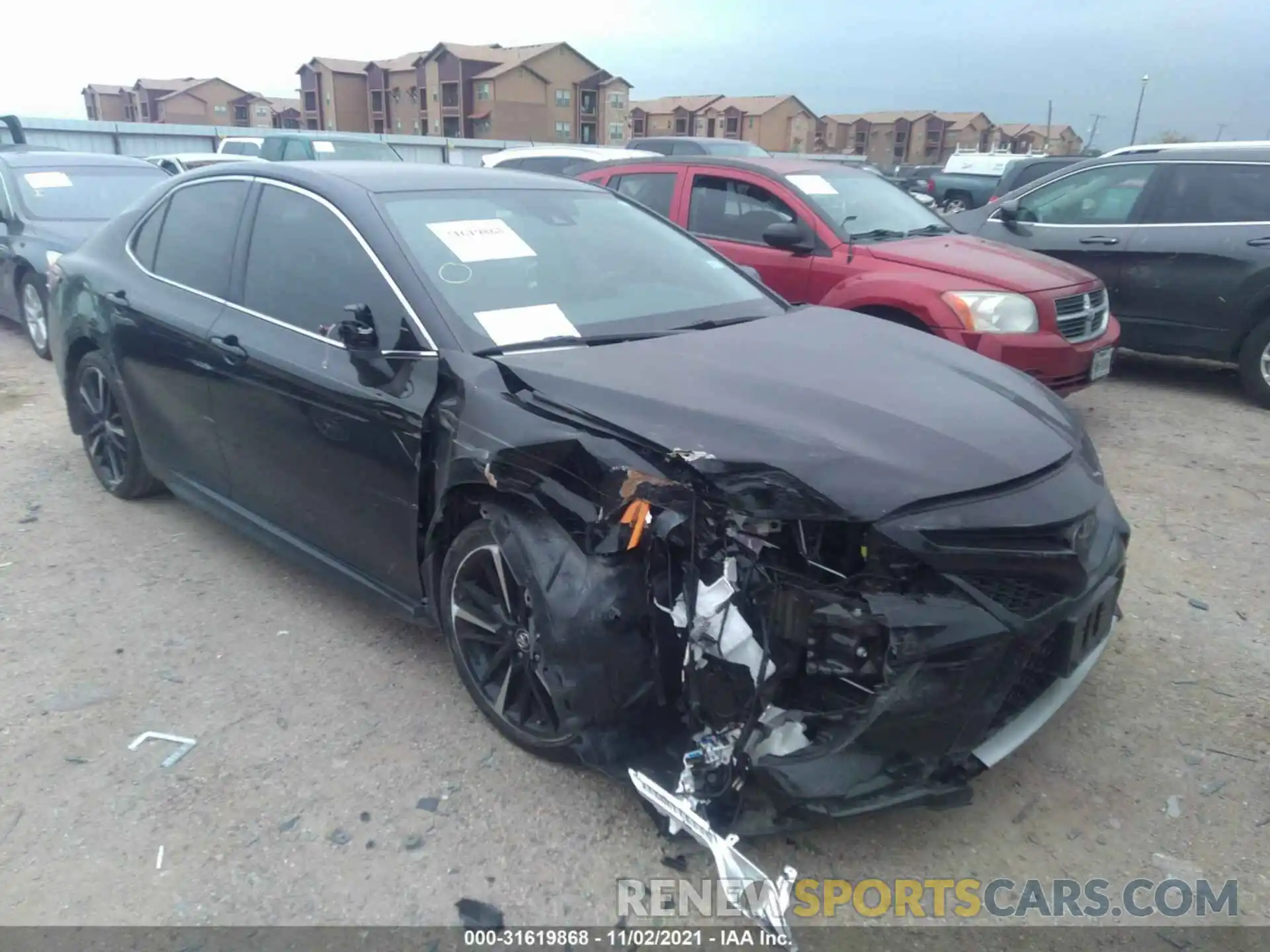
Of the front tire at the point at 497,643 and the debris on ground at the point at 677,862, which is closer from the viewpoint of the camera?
the debris on ground at the point at 677,862

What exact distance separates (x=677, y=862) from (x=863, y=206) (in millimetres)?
5315

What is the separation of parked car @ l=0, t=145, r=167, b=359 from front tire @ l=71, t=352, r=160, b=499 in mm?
3251

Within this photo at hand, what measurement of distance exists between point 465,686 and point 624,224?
6.63 ft

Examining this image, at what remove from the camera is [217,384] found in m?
3.83

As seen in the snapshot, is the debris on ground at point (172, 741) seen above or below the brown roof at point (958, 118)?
below

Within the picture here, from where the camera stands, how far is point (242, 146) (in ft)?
62.7

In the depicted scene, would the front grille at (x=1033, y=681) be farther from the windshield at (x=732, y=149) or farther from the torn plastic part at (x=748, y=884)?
the windshield at (x=732, y=149)

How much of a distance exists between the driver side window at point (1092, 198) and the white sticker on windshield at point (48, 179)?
8274 mm

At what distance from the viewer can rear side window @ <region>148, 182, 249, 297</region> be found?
3.96 m

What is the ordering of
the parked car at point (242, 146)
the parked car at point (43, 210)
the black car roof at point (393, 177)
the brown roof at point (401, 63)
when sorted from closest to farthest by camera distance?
the black car roof at point (393, 177) < the parked car at point (43, 210) < the parked car at point (242, 146) < the brown roof at point (401, 63)

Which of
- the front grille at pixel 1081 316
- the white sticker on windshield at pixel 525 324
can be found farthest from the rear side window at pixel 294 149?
the white sticker on windshield at pixel 525 324

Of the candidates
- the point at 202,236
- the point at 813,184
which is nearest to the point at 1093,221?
the point at 813,184

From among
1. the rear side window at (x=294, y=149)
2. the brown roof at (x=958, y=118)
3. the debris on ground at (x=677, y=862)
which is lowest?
the debris on ground at (x=677, y=862)

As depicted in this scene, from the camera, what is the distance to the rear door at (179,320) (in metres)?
3.96
